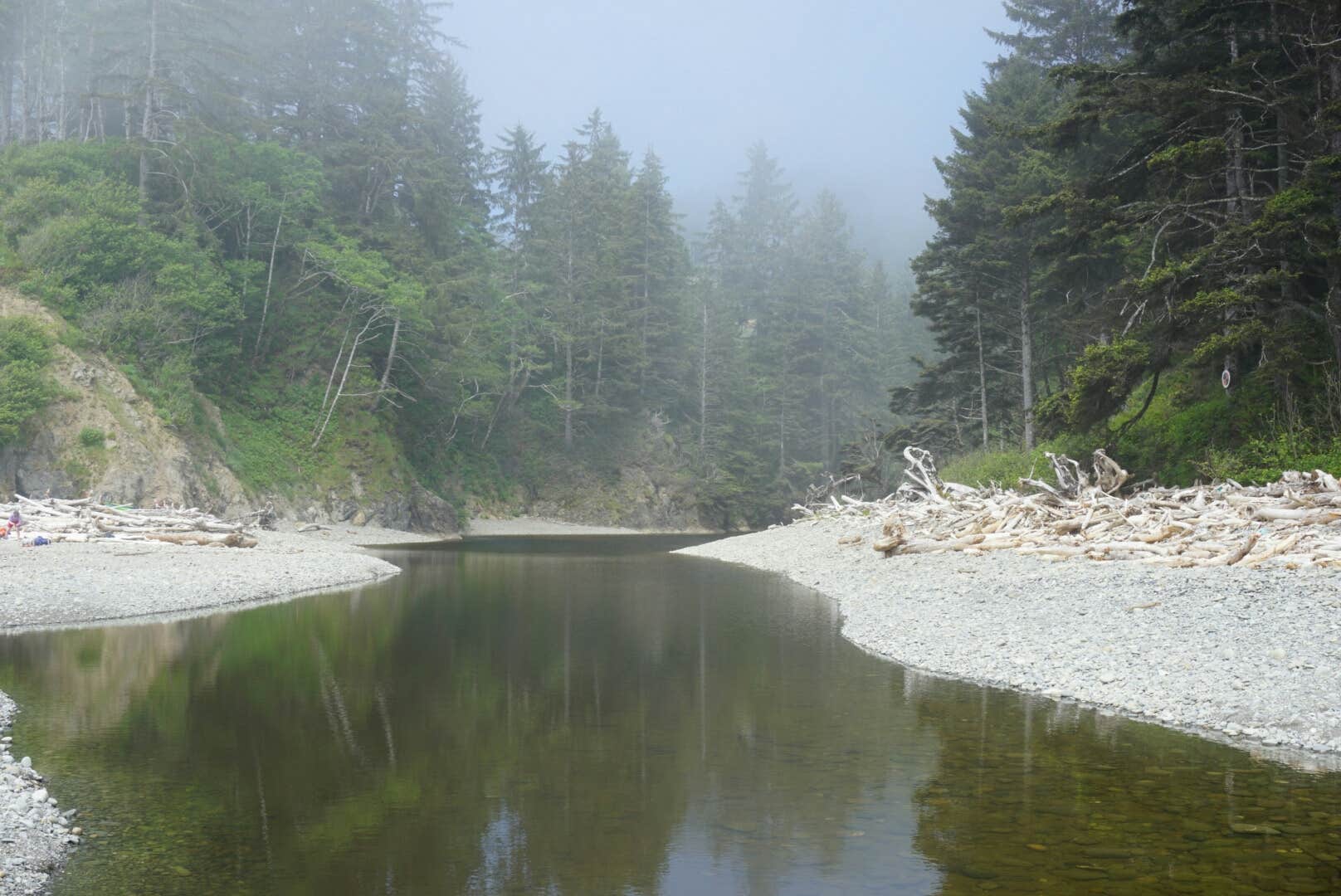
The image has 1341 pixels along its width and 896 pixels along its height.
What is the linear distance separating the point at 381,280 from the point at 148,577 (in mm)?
28429

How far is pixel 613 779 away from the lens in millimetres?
7941

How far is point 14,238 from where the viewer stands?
3225 cm

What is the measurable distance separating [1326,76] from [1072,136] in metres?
4.80

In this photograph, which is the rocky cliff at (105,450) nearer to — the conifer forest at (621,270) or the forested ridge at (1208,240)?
the conifer forest at (621,270)

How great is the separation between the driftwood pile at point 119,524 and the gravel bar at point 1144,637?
58.9 ft

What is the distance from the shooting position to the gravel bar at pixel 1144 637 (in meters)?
9.30

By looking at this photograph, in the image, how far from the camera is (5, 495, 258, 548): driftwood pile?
22.6 meters

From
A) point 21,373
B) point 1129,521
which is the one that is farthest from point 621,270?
point 1129,521

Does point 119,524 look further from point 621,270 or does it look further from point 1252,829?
point 621,270

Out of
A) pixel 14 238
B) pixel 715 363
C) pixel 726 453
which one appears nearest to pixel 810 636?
pixel 14 238

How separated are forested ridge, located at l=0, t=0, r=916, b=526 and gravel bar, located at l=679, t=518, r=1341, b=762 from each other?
27936mm

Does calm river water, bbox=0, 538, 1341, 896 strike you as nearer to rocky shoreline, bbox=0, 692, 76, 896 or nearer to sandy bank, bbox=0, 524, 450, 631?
rocky shoreline, bbox=0, 692, 76, 896

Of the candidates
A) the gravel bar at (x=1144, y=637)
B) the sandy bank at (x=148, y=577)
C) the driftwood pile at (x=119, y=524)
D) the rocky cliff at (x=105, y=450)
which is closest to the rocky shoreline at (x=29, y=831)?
the sandy bank at (x=148, y=577)

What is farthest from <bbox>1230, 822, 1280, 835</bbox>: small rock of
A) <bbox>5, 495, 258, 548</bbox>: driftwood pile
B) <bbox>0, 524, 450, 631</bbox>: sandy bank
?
<bbox>5, 495, 258, 548</bbox>: driftwood pile
